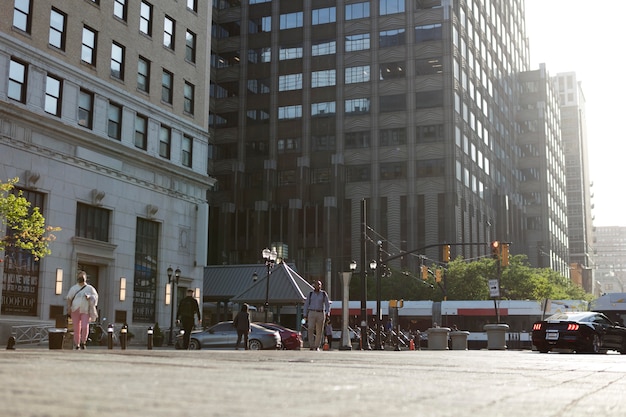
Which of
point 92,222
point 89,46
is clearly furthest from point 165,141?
point 92,222

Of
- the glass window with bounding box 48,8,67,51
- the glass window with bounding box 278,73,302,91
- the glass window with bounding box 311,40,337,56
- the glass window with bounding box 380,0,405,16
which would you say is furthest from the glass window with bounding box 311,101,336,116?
the glass window with bounding box 48,8,67,51

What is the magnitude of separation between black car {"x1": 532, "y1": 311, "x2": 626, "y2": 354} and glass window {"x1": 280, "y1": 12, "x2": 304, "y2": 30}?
208 ft

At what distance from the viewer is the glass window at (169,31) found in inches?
1544

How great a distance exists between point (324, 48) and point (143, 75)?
156 feet

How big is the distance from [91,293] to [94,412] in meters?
15.3

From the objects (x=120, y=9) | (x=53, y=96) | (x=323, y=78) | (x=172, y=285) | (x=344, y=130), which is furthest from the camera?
(x=323, y=78)

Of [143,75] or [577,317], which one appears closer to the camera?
[577,317]

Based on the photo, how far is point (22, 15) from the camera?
3005cm

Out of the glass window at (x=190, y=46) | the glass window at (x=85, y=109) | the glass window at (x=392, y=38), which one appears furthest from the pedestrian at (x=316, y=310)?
the glass window at (x=392, y=38)

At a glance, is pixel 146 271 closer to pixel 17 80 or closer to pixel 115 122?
pixel 115 122

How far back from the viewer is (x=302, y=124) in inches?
3228

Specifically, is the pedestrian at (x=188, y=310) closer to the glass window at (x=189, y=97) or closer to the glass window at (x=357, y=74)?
the glass window at (x=189, y=97)

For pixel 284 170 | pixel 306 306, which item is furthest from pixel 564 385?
pixel 284 170

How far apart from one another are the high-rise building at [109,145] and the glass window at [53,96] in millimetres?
47
